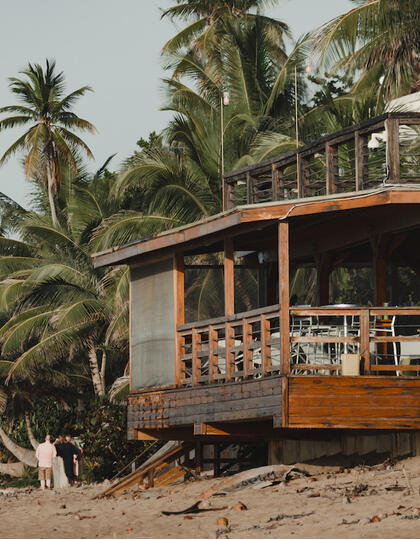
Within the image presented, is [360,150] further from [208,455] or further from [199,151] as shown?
[199,151]

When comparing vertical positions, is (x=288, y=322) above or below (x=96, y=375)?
below

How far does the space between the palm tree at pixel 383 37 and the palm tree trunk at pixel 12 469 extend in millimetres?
17312

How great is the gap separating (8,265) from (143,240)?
15901mm

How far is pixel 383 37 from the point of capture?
26.0 m

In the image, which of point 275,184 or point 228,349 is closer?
point 228,349

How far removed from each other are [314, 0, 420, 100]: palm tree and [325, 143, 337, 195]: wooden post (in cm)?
706

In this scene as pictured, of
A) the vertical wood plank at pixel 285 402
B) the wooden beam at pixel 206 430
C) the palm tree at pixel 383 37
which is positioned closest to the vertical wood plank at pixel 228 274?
the wooden beam at pixel 206 430

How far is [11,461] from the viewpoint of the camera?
38469mm

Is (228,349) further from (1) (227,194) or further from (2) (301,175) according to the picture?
(1) (227,194)

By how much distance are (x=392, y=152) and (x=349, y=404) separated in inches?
145

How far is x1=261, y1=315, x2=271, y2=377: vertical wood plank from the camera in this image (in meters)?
16.0

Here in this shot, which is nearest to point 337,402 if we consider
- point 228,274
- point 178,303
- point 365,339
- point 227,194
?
point 365,339

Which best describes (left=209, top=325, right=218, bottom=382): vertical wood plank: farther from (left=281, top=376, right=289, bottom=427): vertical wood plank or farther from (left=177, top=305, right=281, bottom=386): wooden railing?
(left=281, top=376, right=289, bottom=427): vertical wood plank

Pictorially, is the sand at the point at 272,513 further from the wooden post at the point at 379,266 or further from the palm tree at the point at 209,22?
the palm tree at the point at 209,22
